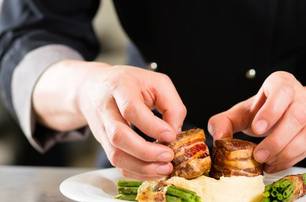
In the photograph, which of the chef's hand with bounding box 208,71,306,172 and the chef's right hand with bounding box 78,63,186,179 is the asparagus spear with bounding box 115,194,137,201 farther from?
the chef's hand with bounding box 208,71,306,172

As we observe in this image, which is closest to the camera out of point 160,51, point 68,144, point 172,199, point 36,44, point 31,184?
point 172,199

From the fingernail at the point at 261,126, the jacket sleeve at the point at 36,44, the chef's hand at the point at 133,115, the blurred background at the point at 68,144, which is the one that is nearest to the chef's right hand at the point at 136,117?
the chef's hand at the point at 133,115

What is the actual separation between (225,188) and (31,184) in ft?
1.41

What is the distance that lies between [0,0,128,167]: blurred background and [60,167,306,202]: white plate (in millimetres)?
1717

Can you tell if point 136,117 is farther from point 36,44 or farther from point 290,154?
point 36,44

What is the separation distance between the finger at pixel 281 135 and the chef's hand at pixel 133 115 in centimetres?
13

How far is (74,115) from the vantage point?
130cm

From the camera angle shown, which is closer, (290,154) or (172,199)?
(172,199)

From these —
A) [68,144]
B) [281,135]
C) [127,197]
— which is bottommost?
[68,144]

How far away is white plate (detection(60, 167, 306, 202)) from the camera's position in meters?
0.94

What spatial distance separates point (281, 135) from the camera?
99 centimetres

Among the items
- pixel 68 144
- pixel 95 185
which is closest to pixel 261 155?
pixel 95 185

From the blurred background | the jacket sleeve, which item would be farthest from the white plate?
the blurred background

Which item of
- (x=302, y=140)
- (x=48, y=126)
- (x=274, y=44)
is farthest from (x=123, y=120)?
(x=274, y=44)
